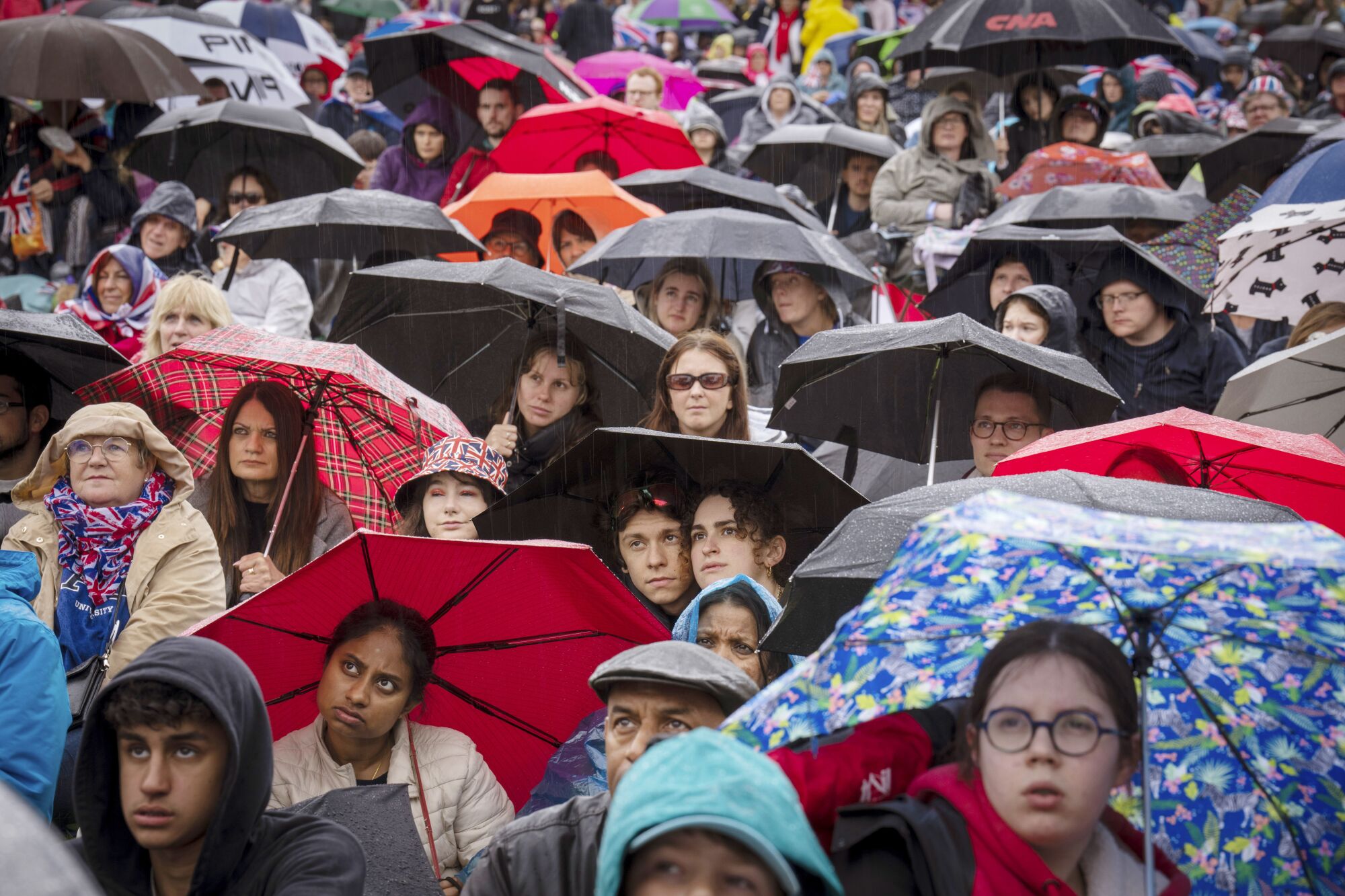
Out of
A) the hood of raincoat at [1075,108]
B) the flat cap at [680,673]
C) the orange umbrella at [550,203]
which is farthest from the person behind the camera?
the hood of raincoat at [1075,108]

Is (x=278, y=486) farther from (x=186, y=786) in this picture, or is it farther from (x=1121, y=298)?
(x=1121, y=298)

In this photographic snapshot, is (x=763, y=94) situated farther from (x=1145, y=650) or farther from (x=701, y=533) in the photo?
(x=1145, y=650)

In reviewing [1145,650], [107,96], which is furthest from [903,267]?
[1145,650]

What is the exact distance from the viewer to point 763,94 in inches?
597

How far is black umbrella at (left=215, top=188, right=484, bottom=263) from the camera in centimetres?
850

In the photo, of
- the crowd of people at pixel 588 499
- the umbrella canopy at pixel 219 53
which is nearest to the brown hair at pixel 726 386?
the crowd of people at pixel 588 499

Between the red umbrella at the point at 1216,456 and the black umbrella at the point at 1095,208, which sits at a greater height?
the black umbrella at the point at 1095,208

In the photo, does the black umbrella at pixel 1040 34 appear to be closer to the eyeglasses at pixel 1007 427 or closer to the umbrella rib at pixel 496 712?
the eyeglasses at pixel 1007 427

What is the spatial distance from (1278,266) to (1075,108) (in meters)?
4.75

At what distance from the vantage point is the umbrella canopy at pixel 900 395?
6273mm

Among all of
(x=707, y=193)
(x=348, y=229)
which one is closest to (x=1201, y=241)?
(x=707, y=193)

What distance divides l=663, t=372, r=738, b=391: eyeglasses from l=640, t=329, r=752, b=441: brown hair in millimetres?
43

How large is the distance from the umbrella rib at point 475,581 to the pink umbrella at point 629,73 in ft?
39.4

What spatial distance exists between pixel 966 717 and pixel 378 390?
11.5 ft
